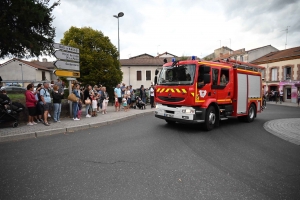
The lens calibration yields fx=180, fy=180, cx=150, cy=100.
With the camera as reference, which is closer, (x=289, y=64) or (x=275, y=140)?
(x=275, y=140)

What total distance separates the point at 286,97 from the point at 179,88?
1284 inches

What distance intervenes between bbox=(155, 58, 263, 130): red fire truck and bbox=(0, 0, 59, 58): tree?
6.49 metres

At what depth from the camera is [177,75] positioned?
746 centimetres

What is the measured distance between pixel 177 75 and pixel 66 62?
598 cm

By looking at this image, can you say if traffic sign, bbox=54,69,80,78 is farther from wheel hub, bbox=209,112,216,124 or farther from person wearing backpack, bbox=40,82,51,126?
wheel hub, bbox=209,112,216,124

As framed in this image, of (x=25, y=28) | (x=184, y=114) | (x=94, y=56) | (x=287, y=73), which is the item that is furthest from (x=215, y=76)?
(x=287, y=73)

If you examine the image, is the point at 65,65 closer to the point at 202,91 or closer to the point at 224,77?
the point at 202,91

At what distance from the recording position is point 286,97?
31.0 metres

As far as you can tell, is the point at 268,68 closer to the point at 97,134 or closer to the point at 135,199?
the point at 97,134

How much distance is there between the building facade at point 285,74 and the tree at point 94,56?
74.2 ft

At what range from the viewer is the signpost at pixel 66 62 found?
9.07m

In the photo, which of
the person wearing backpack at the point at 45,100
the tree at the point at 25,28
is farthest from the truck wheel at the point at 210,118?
the tree at the point at 25,28

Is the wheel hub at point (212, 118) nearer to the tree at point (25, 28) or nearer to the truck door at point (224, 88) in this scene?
the truck door at point (224, 88)

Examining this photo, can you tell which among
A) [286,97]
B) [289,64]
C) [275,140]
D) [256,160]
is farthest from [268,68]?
[256,160]
